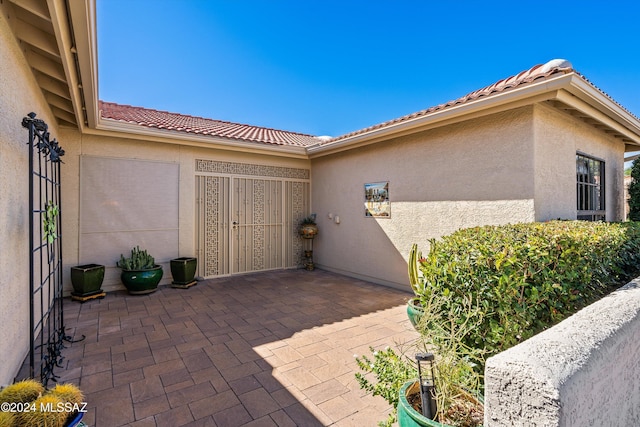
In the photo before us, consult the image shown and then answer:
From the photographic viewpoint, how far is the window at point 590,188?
20.4 feet

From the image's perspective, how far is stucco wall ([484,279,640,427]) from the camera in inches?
50.6

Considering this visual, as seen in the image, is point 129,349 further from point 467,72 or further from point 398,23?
point 467,72

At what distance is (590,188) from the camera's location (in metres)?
6.59

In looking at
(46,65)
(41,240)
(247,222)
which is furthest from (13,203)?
(247,222)

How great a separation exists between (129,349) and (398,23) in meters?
10.4

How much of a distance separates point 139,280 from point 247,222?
3.18 m

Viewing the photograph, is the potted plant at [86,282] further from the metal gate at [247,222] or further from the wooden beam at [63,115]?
the wooden beam at [63,115]

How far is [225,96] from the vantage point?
12734 mm

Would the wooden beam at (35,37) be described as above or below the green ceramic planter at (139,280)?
above

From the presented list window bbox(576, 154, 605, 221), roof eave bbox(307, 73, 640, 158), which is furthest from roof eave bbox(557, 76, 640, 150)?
window bbox(576, 154, 605, 221)

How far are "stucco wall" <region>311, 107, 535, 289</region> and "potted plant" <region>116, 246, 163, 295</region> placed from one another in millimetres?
4786

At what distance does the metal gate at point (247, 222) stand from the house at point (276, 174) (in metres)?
0.04

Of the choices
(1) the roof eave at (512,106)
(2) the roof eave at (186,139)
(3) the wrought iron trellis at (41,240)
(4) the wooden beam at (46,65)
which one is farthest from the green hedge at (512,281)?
(2) the roof eave at (186,139)

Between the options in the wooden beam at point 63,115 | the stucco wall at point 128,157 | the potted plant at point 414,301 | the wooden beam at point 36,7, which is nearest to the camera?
the wooden beam at point 36,7
